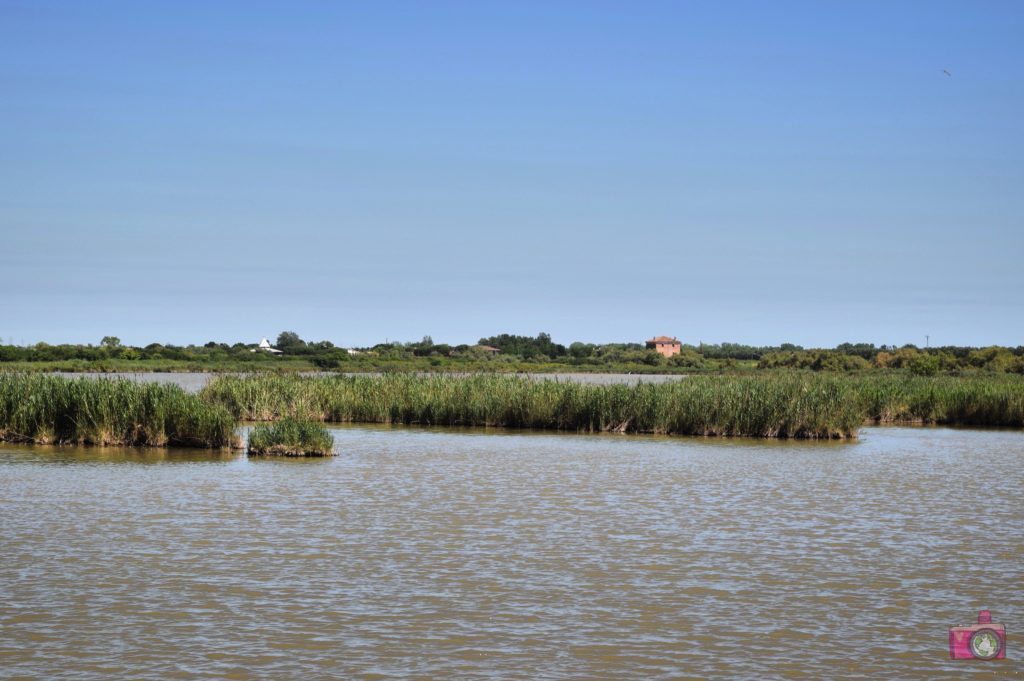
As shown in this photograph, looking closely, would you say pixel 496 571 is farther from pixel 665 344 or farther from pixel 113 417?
pixel 665 344

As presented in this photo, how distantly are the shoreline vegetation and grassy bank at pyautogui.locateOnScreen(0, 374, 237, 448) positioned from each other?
27 mm

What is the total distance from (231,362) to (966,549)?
248 feet

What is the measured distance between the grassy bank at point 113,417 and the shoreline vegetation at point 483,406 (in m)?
0.03

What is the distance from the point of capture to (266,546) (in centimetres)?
1181

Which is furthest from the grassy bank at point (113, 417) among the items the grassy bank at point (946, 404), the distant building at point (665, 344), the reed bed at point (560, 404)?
the distant building at point (665, 344)

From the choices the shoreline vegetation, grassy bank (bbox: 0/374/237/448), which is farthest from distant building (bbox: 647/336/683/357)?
grassy bank (bbox: 0/374/237/448)

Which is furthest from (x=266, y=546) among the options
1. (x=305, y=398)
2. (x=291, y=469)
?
(x=305, y=398)

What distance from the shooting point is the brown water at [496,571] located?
779cm

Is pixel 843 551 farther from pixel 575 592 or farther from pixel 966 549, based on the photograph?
pixel 575 592

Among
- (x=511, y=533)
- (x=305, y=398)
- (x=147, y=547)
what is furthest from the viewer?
(x=305, y=398)

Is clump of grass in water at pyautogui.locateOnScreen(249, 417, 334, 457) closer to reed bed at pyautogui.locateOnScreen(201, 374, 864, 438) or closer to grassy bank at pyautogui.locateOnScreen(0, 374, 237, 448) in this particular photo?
grassy bank at pyautogui.locateOnScreen(0, 374, 237, 448)

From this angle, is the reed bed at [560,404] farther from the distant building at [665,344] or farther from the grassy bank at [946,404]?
the distant building at [665,344]

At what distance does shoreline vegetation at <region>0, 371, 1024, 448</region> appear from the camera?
22516 millimetres

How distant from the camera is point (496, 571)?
1065cm
